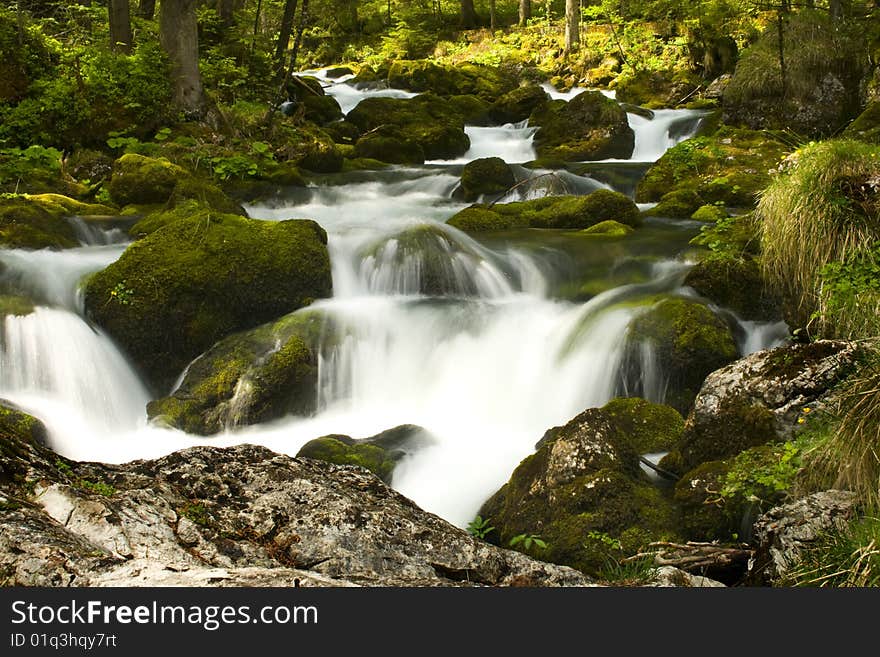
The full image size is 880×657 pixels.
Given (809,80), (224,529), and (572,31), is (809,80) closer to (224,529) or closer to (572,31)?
(572,31)

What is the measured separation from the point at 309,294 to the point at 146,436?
9.18 ft

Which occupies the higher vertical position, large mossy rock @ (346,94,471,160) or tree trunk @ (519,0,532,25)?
tree trunk @ (519,0,532,25)

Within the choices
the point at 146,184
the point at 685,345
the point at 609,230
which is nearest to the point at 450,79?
the point at 146,184

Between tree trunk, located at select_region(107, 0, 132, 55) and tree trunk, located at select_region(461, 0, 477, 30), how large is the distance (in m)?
22.4

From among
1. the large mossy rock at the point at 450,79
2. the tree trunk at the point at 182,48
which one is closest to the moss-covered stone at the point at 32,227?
the tree trunk at the point at 182,48

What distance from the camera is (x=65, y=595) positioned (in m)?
2.40

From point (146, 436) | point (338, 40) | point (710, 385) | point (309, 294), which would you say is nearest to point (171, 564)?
point (710, 385)

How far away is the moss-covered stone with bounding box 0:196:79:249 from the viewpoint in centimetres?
1038

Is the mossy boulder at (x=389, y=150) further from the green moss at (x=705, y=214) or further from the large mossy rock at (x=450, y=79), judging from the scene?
the green moss at (x=705, y=214)

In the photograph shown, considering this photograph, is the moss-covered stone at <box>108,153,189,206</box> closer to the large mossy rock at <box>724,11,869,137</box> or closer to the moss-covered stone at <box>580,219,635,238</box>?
the moss-covered stone at <box>580,219,635,238</box>

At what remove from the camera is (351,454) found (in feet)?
21.7

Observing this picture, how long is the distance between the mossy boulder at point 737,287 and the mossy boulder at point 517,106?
14191 millimetres

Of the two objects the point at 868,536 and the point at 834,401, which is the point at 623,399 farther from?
the point at 868,536

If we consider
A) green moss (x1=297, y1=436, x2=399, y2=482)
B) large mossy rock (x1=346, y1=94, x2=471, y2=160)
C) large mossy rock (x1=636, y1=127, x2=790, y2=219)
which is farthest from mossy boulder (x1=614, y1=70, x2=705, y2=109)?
green moss (x1=297, y1=436, x2=399, y2=482)
